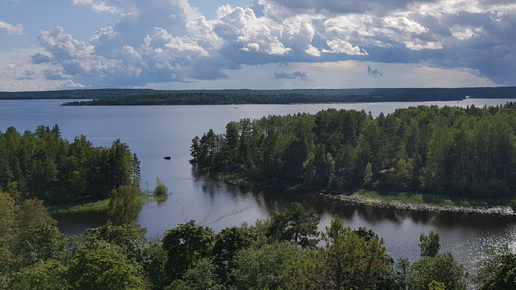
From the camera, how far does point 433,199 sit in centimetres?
6178

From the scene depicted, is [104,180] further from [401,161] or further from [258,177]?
[401,161]

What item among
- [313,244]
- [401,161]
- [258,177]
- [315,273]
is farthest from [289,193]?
[315,273]

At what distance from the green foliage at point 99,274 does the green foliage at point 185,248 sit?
6153 mm

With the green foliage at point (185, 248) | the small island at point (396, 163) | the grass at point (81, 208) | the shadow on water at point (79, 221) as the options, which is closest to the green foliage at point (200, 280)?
the green foliage at point (185, 248)

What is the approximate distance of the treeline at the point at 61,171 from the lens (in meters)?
58.6

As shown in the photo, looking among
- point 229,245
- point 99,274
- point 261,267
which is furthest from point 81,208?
point 261,267

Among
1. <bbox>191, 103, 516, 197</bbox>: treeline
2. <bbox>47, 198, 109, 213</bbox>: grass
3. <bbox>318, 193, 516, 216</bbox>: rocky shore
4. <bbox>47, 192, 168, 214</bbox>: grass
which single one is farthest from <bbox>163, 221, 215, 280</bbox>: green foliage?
<bbox>191, 103, 516, 197</bbox>: treeline

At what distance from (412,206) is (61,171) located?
1885 inches

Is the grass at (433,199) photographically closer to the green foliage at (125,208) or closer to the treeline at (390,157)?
the treeline at (390,157)

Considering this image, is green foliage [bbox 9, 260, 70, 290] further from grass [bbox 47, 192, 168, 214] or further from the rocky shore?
the rocky shore

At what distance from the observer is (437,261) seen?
1019 inches

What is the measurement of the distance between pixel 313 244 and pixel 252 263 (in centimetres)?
1324

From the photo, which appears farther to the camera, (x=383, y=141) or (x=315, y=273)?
(x=383, y=141)

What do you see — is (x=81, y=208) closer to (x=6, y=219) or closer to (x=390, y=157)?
(x=6, y=219)
